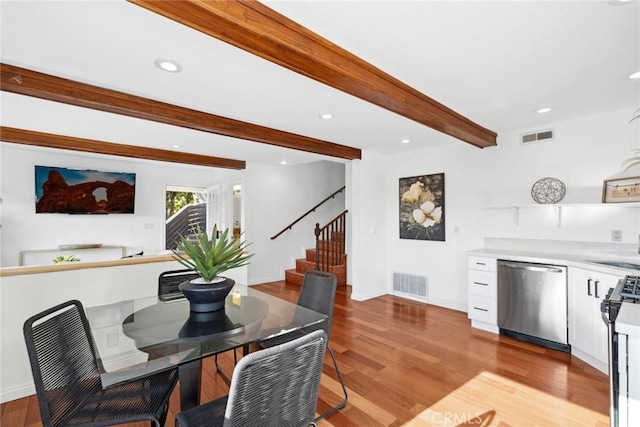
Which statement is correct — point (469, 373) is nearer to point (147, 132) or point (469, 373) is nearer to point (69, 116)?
point (147, 132)

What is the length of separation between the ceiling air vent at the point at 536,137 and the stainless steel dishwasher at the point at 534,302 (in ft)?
5.01

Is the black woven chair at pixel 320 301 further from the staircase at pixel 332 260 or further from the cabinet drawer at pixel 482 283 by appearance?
the staircase at pixel 332 260

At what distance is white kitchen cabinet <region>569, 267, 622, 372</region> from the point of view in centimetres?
250

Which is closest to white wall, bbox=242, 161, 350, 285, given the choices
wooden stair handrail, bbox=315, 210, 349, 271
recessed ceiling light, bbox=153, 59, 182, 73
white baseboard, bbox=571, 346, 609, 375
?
wooden stair handrail, bbox=315, 210, 349, 271

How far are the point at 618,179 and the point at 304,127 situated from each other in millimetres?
3299

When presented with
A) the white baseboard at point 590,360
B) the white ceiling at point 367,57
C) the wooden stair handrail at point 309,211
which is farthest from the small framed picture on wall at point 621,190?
the wooden stair handrail at point 309,211

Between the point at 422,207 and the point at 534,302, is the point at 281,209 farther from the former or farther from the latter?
the point at 534,302

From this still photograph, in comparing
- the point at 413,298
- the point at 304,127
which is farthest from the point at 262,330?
the point at 413,298

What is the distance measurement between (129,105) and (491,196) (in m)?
4.25

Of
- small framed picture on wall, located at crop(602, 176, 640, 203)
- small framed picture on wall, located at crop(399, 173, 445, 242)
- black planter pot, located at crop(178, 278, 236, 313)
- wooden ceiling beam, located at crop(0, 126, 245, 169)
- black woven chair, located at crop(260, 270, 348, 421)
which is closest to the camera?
black planter pot, located at crop(178, 278, 236, 313)

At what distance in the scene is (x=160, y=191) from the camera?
5.82 meters

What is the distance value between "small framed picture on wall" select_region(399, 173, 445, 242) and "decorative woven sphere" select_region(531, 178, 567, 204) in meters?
1.18

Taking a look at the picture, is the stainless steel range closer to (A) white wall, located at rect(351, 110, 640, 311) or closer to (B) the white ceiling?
(B) the white ceiling

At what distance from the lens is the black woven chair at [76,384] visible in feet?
3.99
